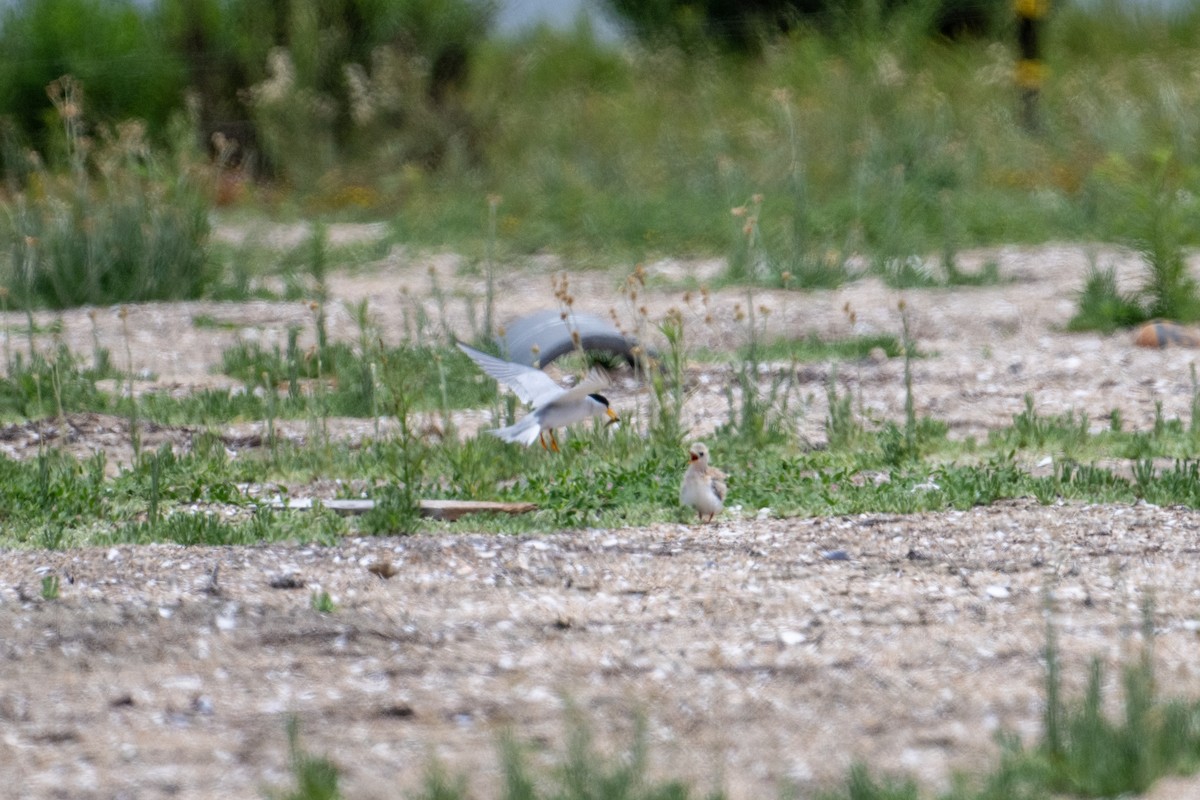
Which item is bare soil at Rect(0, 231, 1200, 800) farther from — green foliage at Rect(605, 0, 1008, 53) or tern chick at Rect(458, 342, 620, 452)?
A: green foliage at Rect(605, 0, 1008, 53)

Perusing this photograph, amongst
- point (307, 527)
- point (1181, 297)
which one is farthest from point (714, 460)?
point (1181, 297)

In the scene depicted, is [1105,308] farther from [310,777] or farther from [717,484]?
[310,777]

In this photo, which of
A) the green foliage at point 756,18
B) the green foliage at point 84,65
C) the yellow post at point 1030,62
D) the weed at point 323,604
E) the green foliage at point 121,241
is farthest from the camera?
the green foliage at point 756,18

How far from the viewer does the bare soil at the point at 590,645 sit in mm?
3299

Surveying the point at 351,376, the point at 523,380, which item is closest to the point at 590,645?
the point at 523,380

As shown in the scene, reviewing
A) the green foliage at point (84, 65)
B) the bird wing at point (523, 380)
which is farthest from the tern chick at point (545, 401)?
the green foliage at point (84, 65)

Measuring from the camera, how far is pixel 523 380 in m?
5.75

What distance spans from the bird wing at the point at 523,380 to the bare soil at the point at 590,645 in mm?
645

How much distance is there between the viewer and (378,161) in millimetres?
15648

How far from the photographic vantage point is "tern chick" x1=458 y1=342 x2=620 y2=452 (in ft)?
18.3

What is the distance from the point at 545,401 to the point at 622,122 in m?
10.7

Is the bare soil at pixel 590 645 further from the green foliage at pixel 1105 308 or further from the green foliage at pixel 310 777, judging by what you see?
the green foliage at pixel 1105 308

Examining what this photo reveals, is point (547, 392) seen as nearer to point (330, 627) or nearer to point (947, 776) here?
Answer: point (330, 627)

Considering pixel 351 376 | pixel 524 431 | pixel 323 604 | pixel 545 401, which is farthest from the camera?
pixel 351 376
